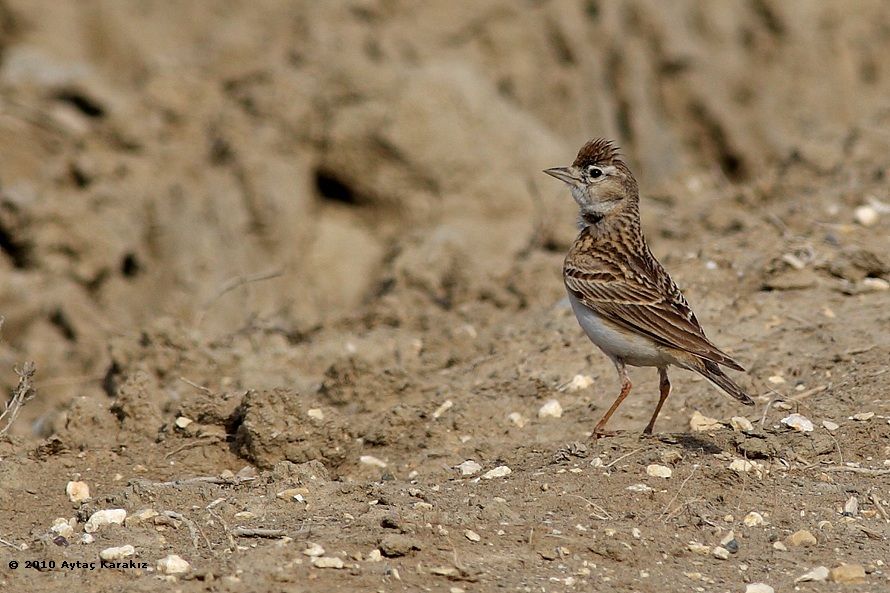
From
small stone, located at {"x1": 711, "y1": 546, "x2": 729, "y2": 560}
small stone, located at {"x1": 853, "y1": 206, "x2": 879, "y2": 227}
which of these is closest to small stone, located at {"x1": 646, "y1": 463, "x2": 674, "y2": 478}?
small stone, located at {"x1": 711, "y1": 546, "x2": 729, "y2": 560}

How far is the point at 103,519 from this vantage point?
18.5 ft

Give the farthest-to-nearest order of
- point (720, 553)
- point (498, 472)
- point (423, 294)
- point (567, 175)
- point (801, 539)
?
point (423, 294), point (567, 175), point (498, 472), point (801, 539), point (720, 553)

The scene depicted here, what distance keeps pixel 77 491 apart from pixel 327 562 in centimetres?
172

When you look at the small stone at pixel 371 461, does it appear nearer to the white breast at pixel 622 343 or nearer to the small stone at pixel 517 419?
the small stone at pixel 517 419

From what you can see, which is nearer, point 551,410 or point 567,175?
point 551,410

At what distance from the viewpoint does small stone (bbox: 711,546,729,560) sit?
18.0 ft

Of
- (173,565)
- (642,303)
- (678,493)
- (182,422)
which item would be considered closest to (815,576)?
(678,493)

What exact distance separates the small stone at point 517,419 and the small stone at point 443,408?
33 cm

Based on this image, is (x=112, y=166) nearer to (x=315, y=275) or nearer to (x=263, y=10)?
(x=315, y=275)

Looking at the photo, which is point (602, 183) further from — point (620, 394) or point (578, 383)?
point (620, 394)

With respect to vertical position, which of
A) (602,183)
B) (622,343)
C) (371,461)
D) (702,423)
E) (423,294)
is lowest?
(423,294)

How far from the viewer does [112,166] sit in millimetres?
11484

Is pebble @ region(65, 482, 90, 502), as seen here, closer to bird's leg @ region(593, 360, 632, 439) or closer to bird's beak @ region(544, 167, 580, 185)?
bird's leg @ region(593, 360, 632, 439)

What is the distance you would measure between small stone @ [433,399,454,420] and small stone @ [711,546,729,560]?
202 centimetres
